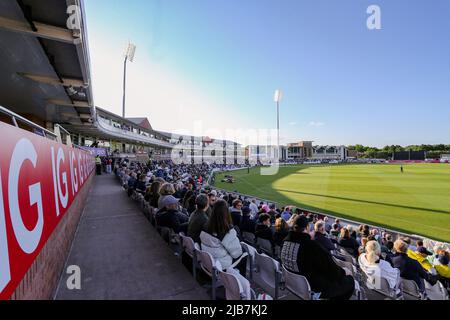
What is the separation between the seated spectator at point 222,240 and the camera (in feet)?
11.0

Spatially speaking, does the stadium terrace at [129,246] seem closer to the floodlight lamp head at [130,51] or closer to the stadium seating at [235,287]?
the stadium seating at [235,287]

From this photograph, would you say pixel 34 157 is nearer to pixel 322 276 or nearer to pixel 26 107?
pixel 322 276

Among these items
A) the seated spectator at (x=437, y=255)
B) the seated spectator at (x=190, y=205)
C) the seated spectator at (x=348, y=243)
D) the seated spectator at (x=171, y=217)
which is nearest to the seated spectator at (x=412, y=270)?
the seated spectator at (x=437, y=255)

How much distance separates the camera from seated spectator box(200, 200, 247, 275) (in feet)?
11.0

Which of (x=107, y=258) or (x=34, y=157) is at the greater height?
(x=34, y=157)

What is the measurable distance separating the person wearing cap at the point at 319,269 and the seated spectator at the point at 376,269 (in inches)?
42.7

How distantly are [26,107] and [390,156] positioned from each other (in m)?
139

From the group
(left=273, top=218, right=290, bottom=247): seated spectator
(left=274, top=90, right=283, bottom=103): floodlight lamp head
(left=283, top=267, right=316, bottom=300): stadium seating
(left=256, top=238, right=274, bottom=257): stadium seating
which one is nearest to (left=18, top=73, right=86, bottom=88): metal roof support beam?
(left=256, top=238, right=274, bottom=257): stadium seating

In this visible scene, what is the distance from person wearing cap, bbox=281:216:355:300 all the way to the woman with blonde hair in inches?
42.7

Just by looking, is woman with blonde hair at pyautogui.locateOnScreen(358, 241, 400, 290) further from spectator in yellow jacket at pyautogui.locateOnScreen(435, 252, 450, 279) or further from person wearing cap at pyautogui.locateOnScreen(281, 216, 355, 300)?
spectator in yellow jacket at pyautogui.locateOnScreen(435, 252, 450, 279)

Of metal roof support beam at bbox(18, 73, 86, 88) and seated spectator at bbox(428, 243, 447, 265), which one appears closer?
seated spectator at bbox(428, 243, 447, 265)
